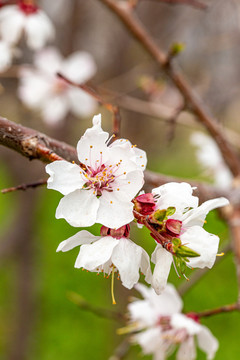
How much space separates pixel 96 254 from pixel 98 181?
0.14 m

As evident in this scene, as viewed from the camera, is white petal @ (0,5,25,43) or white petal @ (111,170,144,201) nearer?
white petal @ (111,170,144,201)

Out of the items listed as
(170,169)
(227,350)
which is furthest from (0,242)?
(170,169)

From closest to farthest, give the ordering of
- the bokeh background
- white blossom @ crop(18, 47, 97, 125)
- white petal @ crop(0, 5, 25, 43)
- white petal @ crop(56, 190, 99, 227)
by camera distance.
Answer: white petal @ crop(56, 190, 99, 227) → white petal @ crop(0, 5, 25, 43) → white blossom @ crop(18, 47, 97, 125) → the bokeh background

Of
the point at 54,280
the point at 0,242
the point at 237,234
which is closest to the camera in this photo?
the point at 237,234

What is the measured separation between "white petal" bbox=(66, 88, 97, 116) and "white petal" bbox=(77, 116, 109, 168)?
1.62 meters

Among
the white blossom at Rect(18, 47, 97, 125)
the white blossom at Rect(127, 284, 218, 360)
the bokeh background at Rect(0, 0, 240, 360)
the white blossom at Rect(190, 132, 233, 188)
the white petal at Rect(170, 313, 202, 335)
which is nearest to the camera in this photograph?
the white petal at Rect(170, 313, 202, 335)

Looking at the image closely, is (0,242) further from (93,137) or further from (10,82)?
(93,137)

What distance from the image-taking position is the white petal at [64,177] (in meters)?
0.69

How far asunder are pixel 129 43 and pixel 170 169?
5294 millimetres

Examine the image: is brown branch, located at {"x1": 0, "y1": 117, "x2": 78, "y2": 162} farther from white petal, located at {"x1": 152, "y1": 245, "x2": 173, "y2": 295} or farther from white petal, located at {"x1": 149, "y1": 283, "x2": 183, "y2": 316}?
white petal, located at {"x1": 149, "y1": 283, "x2": 183, "y2": 316}

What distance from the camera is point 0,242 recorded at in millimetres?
2982

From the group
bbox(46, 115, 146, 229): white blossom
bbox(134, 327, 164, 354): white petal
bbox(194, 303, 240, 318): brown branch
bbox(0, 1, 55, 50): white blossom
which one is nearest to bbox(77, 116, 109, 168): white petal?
bbox(46, 115, 146, 229): white blossom

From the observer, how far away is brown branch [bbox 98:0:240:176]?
162cm

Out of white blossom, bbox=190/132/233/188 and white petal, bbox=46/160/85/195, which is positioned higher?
white petal, bbox=46/160/85/195
